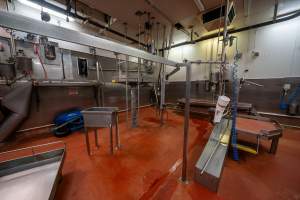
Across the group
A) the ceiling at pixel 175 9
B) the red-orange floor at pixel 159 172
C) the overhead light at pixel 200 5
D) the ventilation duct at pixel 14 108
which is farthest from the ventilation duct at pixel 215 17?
the ventilation duct at pixel 14 108

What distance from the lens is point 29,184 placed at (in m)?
1.24

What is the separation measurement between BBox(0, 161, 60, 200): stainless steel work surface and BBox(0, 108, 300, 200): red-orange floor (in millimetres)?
150

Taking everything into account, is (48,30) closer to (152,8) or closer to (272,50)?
(152,8)

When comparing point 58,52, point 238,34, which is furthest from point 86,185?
point 238,34

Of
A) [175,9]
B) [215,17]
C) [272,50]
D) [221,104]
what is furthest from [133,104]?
[272,50]

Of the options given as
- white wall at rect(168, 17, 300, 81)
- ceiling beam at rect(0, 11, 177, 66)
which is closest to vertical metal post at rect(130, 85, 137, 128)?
ceiling beam at rect(0, 11, 177, 66)

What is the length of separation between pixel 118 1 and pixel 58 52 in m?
1.93

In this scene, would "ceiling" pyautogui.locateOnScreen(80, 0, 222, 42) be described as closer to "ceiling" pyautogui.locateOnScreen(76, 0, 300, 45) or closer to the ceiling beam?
"ceiling" pyautogui.locateOnScreen(76, 0, 300, 45)

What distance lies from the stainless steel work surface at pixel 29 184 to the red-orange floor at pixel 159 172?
150 mm

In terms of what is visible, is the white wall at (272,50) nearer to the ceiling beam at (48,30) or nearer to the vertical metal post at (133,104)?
the vertical metal post at (133,104)

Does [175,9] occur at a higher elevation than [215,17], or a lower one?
higher

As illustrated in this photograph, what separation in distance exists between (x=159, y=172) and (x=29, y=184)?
147 cm

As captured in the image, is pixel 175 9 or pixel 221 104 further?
pixel 175 9

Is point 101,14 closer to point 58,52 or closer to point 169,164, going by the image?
point 58,52
